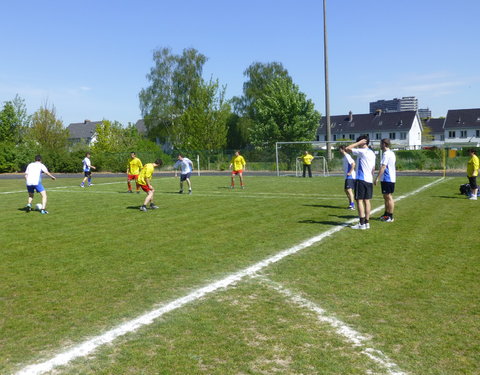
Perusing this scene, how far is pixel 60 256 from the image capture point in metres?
7.93

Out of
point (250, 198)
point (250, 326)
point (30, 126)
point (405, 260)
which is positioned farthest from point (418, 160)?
point (30, 126)

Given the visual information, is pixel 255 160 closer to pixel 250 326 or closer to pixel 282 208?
pixel 282 208

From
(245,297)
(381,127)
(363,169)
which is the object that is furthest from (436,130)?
(245,297)

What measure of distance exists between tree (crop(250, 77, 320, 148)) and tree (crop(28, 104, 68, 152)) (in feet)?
72.6

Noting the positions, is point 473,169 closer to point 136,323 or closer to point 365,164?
point 365,164

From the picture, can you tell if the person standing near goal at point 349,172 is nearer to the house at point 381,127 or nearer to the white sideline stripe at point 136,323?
the white sideline stripe at point 136,323

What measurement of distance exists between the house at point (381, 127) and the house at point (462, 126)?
225 inches

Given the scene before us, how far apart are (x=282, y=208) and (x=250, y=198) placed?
348 centimetres

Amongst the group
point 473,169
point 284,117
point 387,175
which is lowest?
point 473,169

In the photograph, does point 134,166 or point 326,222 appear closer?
point 326,222

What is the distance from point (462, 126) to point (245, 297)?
330 ft

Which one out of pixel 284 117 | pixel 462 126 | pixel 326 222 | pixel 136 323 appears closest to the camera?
pixel 136 323

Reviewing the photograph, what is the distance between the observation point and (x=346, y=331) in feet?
14.5

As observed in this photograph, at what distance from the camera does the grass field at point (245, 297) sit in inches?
153
